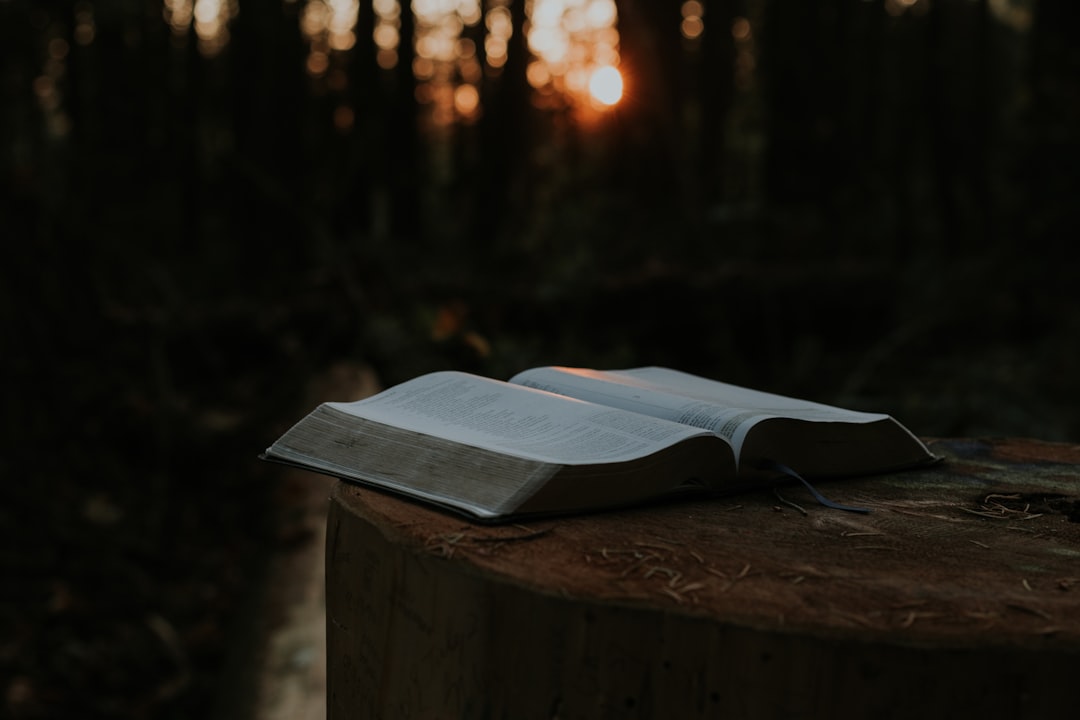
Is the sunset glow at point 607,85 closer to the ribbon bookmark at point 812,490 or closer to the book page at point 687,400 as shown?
the book page at point 687,400

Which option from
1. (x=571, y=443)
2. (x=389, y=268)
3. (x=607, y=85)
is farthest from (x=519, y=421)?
(x=389, y=268)

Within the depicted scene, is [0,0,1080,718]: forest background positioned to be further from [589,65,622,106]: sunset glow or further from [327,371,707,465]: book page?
[327,371,707,465]: book page

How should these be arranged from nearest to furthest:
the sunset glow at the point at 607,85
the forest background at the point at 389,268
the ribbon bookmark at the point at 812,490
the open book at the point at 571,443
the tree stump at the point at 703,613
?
1. the tree stump at the point at 703,613
2. the open book at the point at 571,443
3. the ribbon bookmark at the point at 812,490
4. the sunset glow at the point at 607,85
5. the forest background at the point at 389,268

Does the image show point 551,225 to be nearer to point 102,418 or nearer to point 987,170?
point 987,170

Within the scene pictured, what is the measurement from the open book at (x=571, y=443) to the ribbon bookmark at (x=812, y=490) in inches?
0.5

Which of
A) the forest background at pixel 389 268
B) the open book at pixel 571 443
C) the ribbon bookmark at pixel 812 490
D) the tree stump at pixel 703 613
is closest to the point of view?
the tree stump at pixel 703 613

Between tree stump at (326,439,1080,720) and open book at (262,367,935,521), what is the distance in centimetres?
4

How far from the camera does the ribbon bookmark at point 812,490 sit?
1.44 meters

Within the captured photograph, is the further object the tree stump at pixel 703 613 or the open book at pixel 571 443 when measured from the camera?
the open book at pixel 571 443

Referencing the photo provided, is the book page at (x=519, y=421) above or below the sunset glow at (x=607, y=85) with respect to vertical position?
below

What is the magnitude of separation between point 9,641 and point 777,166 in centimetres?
1011

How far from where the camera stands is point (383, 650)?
51.1 inches

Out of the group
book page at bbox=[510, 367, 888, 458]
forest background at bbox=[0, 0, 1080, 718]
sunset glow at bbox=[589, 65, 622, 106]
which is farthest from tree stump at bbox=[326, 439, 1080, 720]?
sunset glow at bbox=[589, 65, 622, 106]

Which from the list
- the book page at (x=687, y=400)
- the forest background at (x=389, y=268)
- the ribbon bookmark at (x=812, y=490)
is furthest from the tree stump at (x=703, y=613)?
the forest background at (x=389, y=268)
